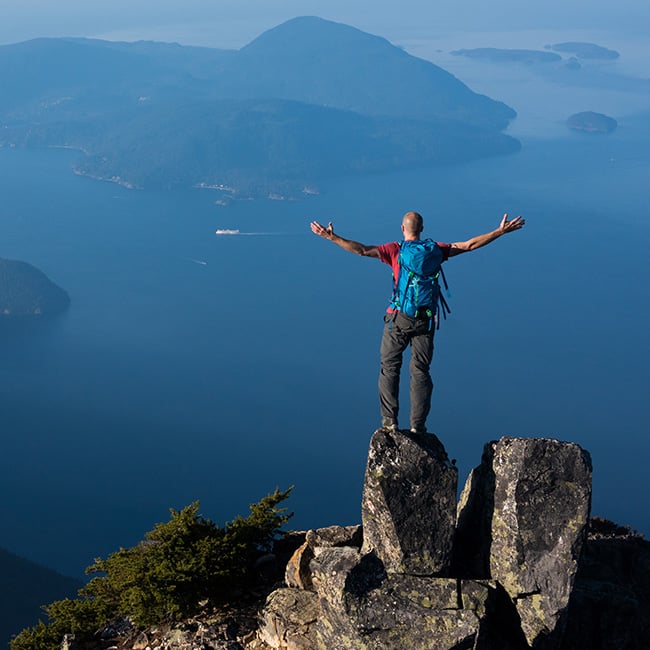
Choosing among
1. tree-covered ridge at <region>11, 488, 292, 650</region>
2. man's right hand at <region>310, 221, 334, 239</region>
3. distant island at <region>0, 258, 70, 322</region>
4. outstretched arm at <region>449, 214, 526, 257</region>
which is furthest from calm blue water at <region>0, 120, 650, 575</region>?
outstretched arm at <region>449, 214, 526, 257</region>

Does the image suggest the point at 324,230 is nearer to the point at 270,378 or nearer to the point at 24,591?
the point at 24,591

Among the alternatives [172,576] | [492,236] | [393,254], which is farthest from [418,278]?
[172,576]

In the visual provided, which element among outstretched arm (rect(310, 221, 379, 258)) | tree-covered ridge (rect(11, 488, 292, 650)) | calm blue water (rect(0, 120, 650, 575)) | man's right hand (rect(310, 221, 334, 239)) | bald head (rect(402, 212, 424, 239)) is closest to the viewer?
outstretched arm (rect(310, 221, 379, 258))

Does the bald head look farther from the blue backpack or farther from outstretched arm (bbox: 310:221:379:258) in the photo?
outstretched arm (bbox: 310:221:379:258)

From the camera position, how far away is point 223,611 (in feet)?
35.8

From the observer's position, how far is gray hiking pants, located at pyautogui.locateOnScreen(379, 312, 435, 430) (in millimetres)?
10414

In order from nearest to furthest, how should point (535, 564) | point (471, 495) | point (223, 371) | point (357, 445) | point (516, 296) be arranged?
point (535, 564), point (471, 495), point (357, 445), point (223, 371), point (516, 296)

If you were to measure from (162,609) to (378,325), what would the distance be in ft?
449

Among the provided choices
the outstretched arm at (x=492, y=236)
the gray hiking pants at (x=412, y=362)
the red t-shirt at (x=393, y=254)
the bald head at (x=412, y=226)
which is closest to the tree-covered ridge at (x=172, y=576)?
the gray hiking pants at (x=412, y=362)

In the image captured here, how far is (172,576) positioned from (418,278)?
17.1 ft

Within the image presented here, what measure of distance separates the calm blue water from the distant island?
15.9 ft

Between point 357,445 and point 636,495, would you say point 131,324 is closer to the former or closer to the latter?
point 357,445

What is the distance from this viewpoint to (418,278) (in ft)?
33.8

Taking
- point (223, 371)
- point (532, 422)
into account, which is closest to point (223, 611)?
point (532, 422)
